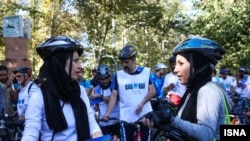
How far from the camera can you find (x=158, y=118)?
10.2 ft

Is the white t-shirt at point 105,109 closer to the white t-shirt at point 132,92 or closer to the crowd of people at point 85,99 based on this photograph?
the white t-shirt at point 132,92

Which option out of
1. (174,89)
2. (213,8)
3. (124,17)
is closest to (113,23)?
(124,17)

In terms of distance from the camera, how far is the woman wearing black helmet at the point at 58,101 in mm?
3527

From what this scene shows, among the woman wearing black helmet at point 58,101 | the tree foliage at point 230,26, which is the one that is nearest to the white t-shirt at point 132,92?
the woman wearing black helmet at point 58,101

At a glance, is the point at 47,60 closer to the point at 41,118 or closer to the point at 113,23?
the point at 41,118

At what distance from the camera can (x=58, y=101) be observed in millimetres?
3578

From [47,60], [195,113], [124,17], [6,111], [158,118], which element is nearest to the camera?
[158,118]

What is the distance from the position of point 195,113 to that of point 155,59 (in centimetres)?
4514

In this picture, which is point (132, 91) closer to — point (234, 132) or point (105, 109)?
point (105, 109)

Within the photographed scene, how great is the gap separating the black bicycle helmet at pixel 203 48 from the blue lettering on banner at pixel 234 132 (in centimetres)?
47

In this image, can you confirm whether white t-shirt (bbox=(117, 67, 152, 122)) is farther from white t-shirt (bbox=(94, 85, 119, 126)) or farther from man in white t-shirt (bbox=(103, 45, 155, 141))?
white t-shirt (bbox=(94, 85, 119, 126))

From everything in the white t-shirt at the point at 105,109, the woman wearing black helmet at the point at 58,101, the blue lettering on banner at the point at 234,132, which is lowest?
the white t-shirt at the point at 105,109

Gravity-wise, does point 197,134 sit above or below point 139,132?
above

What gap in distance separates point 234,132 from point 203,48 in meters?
0.63
